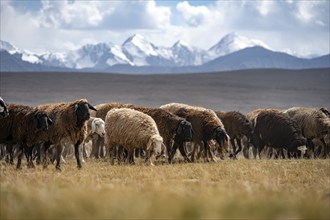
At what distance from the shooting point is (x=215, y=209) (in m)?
6.02

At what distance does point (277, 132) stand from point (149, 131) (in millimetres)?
7767

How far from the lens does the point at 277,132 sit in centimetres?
2352

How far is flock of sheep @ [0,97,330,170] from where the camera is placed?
16.3 metres

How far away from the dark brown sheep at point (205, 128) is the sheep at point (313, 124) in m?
5.47

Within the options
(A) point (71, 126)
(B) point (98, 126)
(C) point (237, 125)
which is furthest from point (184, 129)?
(C) point (237, 125)

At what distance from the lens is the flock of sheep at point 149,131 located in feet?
53.5

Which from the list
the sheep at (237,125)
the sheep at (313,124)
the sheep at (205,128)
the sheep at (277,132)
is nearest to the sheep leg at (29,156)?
the sheep at (205,128)

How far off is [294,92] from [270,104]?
13061 millimetres

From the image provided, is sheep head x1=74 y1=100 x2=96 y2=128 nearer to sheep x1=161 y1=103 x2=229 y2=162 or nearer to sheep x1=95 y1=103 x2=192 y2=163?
sheep x1=95 y1=103 x2=192 y2=163

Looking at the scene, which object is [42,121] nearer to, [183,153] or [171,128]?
[171,128]

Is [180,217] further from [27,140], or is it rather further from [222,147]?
[222,147]

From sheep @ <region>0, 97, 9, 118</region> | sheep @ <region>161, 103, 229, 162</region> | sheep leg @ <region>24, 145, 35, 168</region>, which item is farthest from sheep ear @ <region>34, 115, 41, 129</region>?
sheep @ <region>161, 103, 229, 162</region>

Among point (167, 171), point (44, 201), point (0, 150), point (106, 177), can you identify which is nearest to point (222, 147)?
point (167, 171)

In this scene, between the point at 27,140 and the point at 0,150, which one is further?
the point at 0,150
